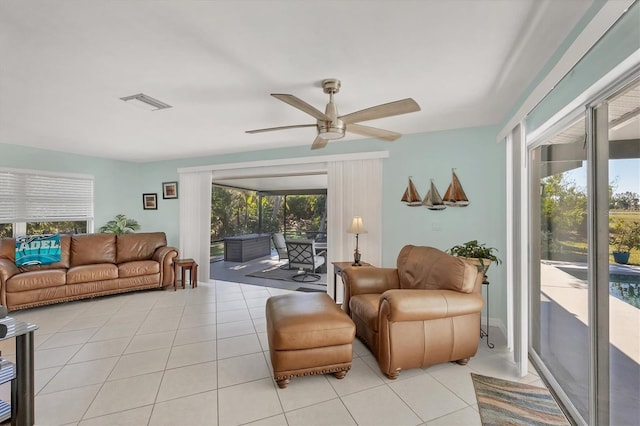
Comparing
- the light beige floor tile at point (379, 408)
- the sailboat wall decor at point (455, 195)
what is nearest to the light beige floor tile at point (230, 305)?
the light beige floor tile at point (379, 408)

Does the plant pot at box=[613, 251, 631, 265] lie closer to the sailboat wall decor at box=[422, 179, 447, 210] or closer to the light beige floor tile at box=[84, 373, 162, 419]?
the sailboat wall decor at box=[422, 179, 447, 210]

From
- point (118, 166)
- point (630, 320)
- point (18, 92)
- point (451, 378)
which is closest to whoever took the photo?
point (630, 320)

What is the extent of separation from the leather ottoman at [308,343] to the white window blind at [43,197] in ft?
16.4

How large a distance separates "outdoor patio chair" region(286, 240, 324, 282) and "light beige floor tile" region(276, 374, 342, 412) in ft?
10.9

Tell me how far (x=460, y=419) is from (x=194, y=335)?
8.45 feet

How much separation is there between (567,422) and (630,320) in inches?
36.9

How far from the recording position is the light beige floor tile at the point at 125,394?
75.1 inches

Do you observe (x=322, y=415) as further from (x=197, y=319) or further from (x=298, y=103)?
(x=197, y=319)

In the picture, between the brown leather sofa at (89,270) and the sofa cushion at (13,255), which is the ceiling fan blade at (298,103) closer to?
the brown leather sofa at (89,270)

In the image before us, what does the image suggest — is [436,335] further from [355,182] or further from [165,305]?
[165,305]

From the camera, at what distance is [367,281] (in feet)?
10.2

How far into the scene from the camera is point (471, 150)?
11.6 feet

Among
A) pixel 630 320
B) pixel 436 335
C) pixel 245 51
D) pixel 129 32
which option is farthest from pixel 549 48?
pixel 129 32

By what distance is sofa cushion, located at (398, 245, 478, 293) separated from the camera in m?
2.43
